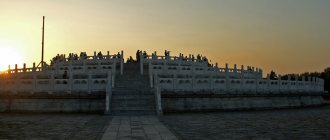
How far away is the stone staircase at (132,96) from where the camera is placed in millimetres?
23395

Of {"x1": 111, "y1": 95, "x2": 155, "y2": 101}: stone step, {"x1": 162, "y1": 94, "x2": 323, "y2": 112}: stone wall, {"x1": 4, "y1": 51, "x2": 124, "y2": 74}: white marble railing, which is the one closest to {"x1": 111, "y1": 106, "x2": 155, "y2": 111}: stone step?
{"x1": 111, "y1": 95, "x2": 155, "y2": 101}: stone step

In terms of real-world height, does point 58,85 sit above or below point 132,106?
above

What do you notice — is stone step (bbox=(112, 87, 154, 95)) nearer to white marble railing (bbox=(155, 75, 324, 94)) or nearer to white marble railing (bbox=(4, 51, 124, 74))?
white marble railing (bbox=(155, 75, 324, 94))

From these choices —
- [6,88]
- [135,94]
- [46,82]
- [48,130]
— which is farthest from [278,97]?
[48,130]

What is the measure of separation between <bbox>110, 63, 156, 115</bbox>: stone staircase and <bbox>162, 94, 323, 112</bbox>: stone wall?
1257mm

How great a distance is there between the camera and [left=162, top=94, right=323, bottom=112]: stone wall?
25.7 metres

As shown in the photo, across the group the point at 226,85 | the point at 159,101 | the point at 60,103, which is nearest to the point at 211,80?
the point at 226,85

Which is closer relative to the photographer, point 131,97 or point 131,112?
point 131,112

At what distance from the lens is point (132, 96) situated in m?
25.5

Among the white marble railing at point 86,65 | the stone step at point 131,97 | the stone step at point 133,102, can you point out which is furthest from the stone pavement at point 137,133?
the white marble railing at point 86,65

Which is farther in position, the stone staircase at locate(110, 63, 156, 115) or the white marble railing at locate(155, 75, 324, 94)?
the white marble railing at locate(155, 75, 324, 94)

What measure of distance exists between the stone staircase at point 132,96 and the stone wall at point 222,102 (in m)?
1.26

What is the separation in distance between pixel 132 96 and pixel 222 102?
5.75 metres

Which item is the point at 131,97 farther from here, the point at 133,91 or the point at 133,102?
the point at 133,91
